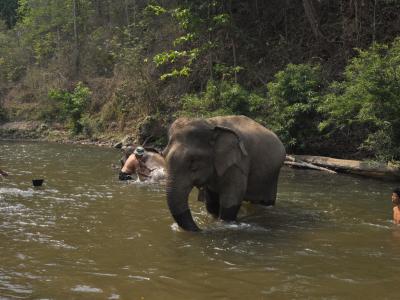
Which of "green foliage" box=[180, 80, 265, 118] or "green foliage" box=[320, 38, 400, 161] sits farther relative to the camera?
"green foliage" box=[180, 80, 265, 118]

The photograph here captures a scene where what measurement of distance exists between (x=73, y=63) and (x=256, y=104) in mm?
26455

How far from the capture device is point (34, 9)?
5106 centimetres

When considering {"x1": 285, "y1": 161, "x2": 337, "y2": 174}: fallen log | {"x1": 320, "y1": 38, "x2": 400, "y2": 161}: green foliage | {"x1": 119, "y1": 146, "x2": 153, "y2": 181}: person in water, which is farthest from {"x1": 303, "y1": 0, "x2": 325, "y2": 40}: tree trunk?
{"x1": 119, "y1": 146, "x2": 153, "y2": 181}: person in water

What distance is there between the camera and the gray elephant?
823 centimetres

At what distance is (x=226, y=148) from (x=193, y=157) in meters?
0.79

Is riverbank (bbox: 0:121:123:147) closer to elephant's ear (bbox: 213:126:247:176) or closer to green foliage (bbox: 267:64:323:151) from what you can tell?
green foliage (bbox: 267:64:323:151)

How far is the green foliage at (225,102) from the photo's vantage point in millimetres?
20656

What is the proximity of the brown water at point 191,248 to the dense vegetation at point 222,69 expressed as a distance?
14.9 ft

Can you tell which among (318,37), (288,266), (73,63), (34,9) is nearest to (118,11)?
(73,63)

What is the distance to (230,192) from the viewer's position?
29.7 feet

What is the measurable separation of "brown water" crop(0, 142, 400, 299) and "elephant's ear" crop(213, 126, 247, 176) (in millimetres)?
1061

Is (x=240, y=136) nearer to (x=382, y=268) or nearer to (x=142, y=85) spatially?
(x=382, y=268)

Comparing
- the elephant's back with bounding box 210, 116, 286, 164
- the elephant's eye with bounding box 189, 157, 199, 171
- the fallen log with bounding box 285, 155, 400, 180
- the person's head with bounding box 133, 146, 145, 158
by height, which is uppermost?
the elephant's back with bounding box 210, 116, 286, 164

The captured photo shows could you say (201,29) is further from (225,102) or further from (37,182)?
(37,182)
